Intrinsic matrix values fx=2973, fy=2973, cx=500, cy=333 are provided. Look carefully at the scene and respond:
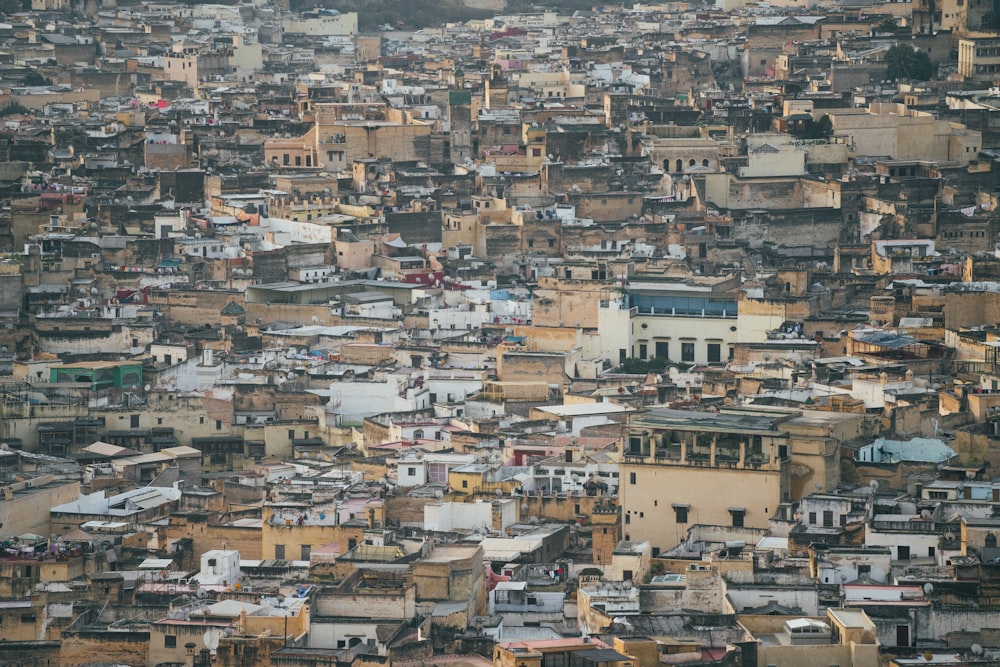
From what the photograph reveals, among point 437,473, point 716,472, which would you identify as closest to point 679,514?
point 716,472

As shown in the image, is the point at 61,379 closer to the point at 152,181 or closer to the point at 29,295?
the point at 29,295

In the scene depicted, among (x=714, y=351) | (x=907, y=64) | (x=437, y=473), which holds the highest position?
(x=907, y=64)

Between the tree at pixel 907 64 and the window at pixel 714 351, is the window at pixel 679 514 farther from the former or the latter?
the tree at pixel 907 64

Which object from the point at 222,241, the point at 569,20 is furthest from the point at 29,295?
the point at 569,20

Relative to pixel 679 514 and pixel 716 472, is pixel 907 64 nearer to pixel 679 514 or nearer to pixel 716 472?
pixel 716 472

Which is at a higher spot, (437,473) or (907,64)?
(907,64)

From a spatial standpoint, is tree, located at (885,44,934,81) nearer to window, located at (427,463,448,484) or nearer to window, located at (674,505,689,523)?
window, located at (427,463,448,484)

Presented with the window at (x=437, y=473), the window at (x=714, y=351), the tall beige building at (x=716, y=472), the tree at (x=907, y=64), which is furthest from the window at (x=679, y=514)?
the tree at (x=907, y=64)

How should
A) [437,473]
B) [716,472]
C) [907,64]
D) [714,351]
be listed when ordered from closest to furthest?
1. [716,472]
2. [437,473]
3. [714,351]
4. [907,64]

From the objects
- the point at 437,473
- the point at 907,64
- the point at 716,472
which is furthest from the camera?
the point at 907,64
